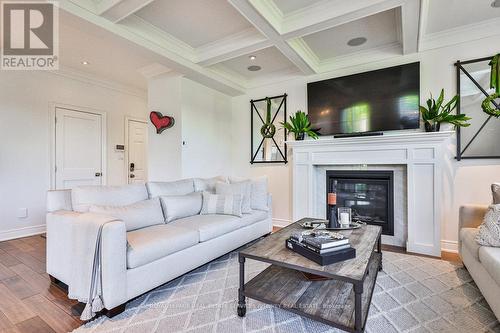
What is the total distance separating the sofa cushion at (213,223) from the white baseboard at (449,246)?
2309 mm

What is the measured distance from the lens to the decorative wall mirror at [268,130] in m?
4.37

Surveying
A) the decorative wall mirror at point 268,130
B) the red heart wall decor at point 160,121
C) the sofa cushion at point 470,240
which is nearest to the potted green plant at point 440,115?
the sofa cushion at point 470,240

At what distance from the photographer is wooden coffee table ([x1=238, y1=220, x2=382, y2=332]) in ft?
4.69

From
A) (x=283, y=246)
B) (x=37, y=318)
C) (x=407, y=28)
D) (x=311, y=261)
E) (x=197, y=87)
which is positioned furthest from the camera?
(x=197, y=87)

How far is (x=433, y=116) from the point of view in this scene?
2.95 meters

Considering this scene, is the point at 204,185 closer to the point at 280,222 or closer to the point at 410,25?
the point at 280,222

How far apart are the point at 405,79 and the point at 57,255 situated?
164 inches

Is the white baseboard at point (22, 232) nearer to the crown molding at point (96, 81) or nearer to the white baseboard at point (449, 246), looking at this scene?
the crown molding at point (96, 81)

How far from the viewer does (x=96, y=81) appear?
14.9 feet

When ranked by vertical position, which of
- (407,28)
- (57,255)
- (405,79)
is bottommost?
(57,255)

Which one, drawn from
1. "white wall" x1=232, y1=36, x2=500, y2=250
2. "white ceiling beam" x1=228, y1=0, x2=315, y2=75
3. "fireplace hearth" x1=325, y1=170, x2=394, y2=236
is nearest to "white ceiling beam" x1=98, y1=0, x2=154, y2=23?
"white ceiling beam" x1=228, y1=0, x2=315, y2=75

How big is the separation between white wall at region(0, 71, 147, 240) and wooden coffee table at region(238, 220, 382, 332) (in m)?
3.84

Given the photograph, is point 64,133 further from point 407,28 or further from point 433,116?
point 433,116

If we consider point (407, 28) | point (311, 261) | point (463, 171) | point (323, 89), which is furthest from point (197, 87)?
point (463, 171)
